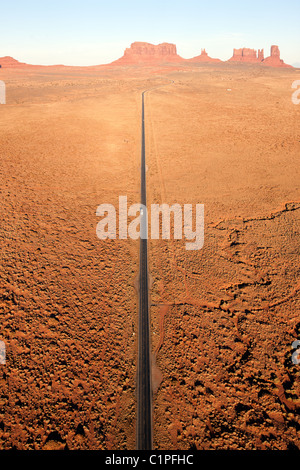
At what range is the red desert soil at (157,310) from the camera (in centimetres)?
448

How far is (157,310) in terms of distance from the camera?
658cm

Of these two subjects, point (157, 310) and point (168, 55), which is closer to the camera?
point (157, 310)

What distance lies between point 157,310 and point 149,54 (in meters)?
191

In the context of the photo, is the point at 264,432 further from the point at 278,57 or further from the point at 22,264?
the point at 278,57

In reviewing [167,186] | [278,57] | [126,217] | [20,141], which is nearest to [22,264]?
[126,217]

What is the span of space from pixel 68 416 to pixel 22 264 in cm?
468

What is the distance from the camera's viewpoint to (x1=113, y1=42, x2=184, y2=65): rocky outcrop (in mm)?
149875

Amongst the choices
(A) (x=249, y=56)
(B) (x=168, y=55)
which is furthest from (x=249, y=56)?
(B) (x=168, y=55)

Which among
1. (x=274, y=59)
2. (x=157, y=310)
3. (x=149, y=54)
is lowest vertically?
(x=157, y=310)

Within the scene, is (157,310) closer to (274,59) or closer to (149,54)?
(149,54)

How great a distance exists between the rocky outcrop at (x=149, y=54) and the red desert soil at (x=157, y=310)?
168354mm

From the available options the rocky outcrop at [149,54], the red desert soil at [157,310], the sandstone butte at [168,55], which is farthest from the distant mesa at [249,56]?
the red desert soil at [157,310]

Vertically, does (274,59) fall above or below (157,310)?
above

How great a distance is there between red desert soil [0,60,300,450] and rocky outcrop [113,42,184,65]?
552 ft
